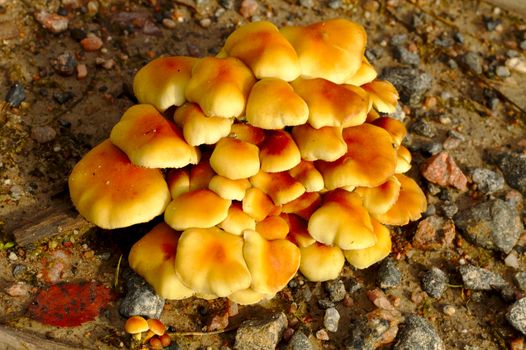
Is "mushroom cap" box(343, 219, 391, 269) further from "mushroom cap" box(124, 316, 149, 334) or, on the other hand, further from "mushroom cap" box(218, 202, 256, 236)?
"mushroom cap" box(124, 316, 149, 334)

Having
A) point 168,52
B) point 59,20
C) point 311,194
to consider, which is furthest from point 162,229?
point 59,20

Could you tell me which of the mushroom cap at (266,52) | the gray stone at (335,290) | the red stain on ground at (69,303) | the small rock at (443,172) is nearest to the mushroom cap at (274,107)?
the mushroom cap at (266,52)

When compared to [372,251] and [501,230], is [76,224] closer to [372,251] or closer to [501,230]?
[372,251]

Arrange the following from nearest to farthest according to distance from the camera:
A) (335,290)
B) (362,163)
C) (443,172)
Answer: (362,163) → (335,290) → (443,172)

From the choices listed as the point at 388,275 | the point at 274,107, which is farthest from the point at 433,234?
the point at 274,107

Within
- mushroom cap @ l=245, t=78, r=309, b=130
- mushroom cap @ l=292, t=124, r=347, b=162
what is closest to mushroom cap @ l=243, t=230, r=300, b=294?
mushroom cap @ l=292, t=124, r=347, b=162

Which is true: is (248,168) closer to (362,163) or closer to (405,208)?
(362,163)
